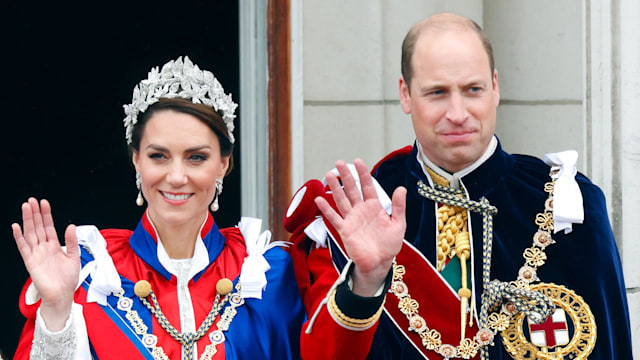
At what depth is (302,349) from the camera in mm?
2680

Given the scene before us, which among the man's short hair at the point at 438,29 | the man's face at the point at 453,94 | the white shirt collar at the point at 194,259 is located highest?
the man's short hair at the point at 438,29

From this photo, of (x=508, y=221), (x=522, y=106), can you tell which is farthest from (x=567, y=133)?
(x=508, y=221)

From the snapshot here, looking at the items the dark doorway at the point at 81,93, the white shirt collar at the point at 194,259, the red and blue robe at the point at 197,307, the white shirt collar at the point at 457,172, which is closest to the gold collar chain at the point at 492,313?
the white shirt collar at the point at 457,172

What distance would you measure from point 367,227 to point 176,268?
65 centimetres

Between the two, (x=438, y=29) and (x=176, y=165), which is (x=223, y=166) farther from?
(x=438, y=29)

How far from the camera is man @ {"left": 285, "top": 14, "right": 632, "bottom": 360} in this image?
105 inches

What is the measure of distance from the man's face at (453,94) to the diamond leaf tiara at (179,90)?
580 millimetres

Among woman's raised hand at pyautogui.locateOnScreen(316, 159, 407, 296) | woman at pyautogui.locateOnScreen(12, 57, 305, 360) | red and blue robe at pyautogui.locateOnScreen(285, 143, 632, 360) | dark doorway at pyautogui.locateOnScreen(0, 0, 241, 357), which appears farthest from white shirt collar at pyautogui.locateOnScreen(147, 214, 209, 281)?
dark doorway at pyautogui.locateOnScreen(0, 0, 241, 357)

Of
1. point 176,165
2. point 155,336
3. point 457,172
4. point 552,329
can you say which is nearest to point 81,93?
point 176,165

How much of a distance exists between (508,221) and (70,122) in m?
4.17

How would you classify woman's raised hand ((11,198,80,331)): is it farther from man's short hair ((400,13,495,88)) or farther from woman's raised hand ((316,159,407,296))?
man's short hair ((400,13,495,88))

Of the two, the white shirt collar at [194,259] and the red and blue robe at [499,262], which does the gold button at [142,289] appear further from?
the red and blue robe at [499,262]

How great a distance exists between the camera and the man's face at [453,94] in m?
2.65

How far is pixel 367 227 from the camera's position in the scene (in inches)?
98.5
